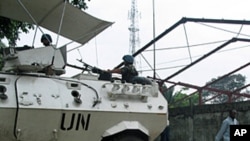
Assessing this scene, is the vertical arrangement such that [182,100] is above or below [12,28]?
below

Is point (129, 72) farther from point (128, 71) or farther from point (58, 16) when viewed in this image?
point (58, 16)

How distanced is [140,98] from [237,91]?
7.19 metres

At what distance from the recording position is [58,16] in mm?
9352

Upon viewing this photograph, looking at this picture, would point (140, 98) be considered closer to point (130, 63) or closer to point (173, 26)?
point (130, 63)

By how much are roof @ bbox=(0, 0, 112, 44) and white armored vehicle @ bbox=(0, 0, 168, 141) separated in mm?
1514

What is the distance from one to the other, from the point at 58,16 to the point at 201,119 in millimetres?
5745

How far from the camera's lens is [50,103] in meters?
6.70

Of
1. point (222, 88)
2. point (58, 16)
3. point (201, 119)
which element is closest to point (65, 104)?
point (58, 16)

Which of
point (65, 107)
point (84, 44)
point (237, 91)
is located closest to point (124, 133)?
point (65, 107)

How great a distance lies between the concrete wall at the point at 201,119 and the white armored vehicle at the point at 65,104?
15.2 ft

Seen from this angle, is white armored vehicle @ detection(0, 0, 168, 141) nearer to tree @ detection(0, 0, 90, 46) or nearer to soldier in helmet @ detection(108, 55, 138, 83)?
soldier in helmet @ detection(108, 55, 138, 83)

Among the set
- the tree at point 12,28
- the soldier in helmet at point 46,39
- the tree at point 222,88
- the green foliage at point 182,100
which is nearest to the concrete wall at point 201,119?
the green foliage at point 182,100

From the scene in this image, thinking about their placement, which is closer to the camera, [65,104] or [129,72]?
[65,104]

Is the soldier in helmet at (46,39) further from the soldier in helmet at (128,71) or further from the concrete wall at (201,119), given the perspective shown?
the concrete wall at (201,119)
